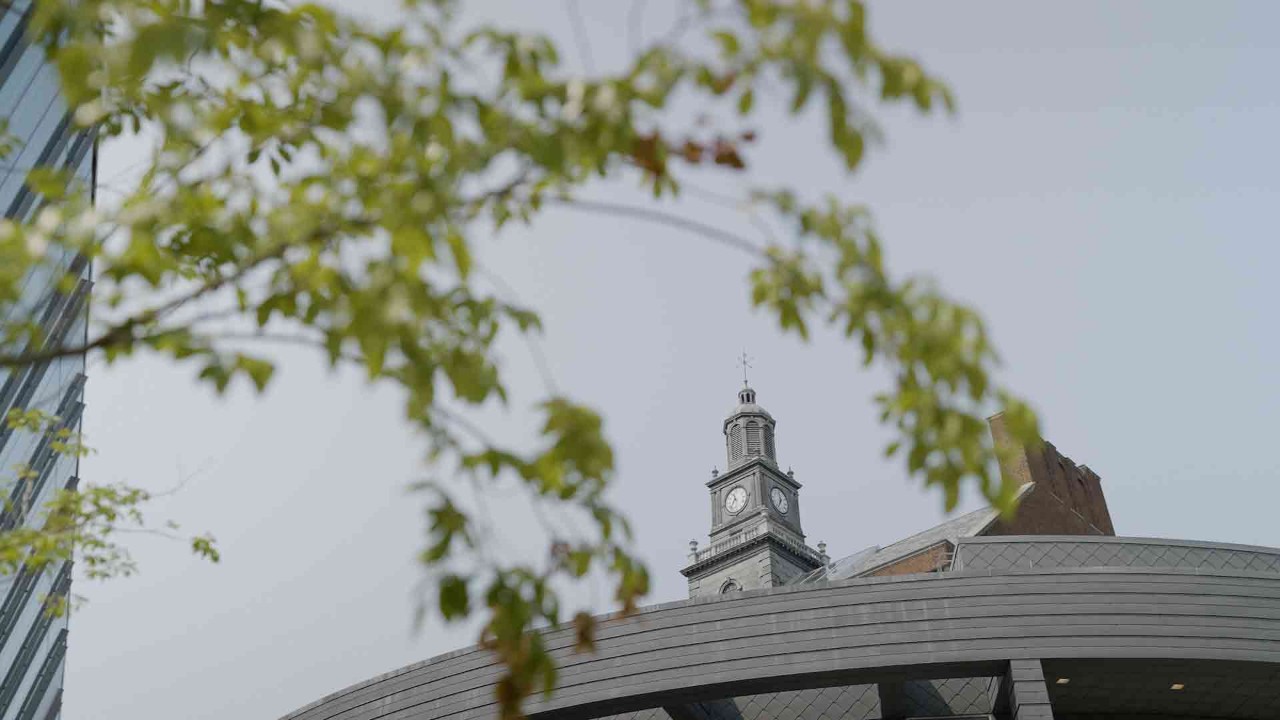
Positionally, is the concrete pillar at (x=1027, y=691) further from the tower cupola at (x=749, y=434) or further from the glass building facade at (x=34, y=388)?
the tower cupola at (x=749, y=434)

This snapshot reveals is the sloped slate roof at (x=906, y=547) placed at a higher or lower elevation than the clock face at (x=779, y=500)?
lower

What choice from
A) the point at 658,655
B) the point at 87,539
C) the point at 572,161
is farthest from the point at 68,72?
the point at 658,655

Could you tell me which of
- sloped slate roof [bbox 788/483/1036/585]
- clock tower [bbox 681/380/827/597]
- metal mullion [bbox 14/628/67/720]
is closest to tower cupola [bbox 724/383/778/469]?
clock tower [bbox 681/380/827/597]

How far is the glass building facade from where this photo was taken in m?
14.4

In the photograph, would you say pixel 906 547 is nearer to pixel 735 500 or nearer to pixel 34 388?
pixel 34 388

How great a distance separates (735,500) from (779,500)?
326 cm

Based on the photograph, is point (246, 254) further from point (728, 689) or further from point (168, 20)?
point (728, 689)

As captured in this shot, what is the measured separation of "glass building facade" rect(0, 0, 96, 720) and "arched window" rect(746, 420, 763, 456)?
6392 cm

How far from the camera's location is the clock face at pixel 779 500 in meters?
86.2

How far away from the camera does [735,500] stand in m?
87.8

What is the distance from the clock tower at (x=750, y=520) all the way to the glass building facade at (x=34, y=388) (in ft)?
198

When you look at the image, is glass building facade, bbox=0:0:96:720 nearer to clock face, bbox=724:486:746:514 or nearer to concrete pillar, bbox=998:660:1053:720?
concrete pillar, bbox=998:660:1053:720

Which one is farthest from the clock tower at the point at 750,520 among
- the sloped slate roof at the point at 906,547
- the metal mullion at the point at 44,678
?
the metal mullion at the point at 44,678

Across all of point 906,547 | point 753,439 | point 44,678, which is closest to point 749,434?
point 753,439
